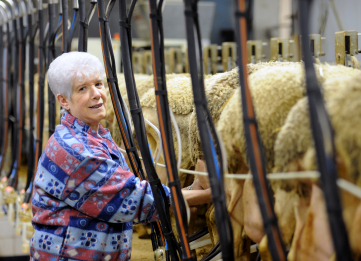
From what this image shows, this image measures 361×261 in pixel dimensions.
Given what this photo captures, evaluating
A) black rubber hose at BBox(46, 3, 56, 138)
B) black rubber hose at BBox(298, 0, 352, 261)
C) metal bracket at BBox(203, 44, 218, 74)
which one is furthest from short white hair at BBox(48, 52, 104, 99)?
metal bracket at BBox(203, 44, 218, 74)

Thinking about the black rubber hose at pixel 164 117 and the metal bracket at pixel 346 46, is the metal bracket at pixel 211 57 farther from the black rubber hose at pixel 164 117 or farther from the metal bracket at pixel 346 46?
the black rubber hose at pixel 164 117

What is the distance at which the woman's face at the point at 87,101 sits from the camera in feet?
4.08

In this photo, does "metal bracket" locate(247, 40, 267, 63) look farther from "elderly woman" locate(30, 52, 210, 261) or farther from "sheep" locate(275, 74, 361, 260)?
"sheep" locate(275, 74, 361, 260)

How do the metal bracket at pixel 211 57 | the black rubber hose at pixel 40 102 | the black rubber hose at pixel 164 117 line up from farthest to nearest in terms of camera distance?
the metal bracket at pixel 211 57, the black rubber hose at pixel 40 102, the black rubber hose at pixel 164 117

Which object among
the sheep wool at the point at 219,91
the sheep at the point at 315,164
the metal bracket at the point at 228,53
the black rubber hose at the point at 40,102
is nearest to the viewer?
the sheep at the point at 315,164

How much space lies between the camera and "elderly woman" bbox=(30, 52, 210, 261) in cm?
115

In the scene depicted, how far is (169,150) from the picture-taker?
1.10 m

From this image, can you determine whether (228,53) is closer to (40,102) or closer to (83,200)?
(40,102)

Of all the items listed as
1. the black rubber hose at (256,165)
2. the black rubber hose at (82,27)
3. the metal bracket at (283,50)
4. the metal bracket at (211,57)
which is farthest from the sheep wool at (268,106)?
the metal bracket at (211,57)

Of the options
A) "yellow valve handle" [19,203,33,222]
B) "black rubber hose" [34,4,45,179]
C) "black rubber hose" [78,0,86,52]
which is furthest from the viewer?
"yellow valve handle" [19,203,33,222]

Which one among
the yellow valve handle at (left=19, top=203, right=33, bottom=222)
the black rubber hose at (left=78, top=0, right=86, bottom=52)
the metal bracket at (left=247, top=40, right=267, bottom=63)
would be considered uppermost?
the black rubber hose at (left=78, top=0, right=86, bottom=52)

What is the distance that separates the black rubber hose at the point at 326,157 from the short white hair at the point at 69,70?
72 centimetres

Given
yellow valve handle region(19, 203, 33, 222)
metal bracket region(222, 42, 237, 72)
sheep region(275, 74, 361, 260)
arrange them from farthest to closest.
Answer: metal bracket region(222, 42, 237, 72), yellow valve handle region(19, 203, 33, 222), sheep region(275, 74, 361, 260)

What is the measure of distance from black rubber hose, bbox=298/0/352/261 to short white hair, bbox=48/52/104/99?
722 millimetres
